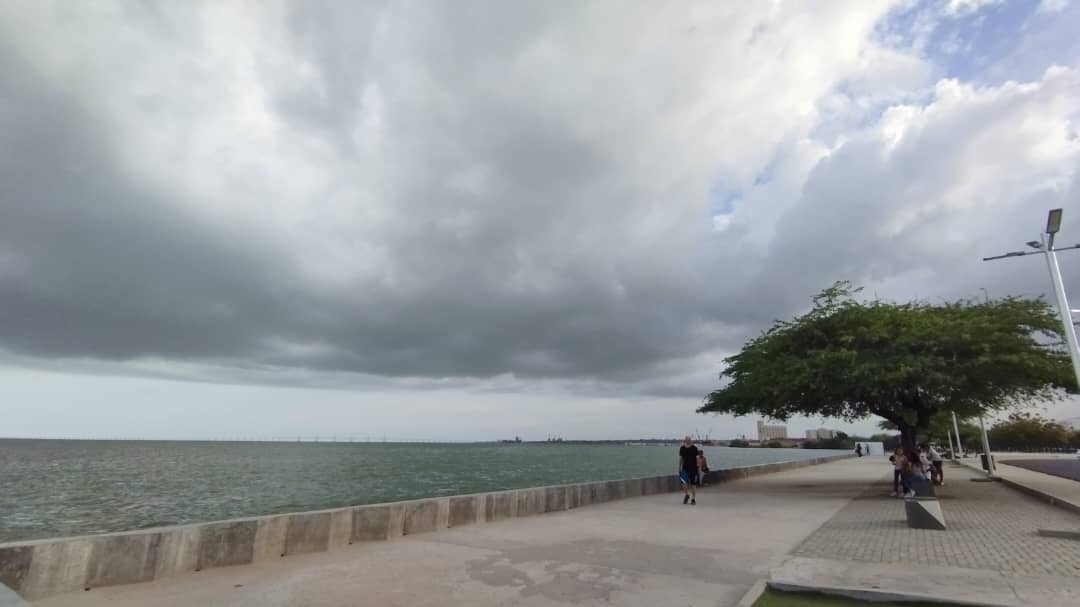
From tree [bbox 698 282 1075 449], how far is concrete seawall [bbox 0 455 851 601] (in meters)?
12.7

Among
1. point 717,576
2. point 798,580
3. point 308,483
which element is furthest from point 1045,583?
point 308,483

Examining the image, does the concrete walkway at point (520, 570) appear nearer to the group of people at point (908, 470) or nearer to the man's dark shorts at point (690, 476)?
the man's dark shorts at point (690, 476)

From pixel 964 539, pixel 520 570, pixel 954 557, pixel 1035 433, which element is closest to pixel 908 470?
pixel 964 539

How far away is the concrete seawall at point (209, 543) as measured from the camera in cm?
644

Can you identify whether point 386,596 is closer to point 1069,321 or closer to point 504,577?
point 504,577

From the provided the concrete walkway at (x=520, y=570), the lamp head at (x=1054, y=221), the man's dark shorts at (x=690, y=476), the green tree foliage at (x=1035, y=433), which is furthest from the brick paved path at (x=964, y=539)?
the green tree foliage at (x=1035, y=433)

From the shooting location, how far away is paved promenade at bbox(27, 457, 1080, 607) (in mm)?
6465

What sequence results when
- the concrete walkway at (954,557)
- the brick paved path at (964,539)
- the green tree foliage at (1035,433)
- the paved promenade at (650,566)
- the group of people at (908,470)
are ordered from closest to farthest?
Answer: 1. the concrete walkway at (954,557)
2. the paved promenade at (650,566)
3. the brick paved path at (964,539)
4. the group of people at (908,470)
5. the green tree foliage at (1035,433)

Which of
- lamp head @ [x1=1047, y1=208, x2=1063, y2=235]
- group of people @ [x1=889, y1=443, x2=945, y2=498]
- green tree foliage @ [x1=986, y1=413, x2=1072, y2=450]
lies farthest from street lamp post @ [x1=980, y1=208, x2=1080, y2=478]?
green tree foliage @ [x1=986, y1=413, x2=1072, y2=450]

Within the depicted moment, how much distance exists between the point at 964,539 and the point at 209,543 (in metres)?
12.6

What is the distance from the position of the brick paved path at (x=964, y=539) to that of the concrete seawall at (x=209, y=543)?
21.8 ft

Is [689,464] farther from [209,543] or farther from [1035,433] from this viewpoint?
[1035,433]

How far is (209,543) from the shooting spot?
7785 millimetres

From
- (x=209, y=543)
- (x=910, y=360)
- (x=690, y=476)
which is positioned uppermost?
(x=910, y=360)
